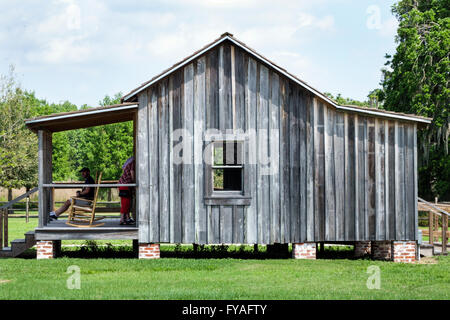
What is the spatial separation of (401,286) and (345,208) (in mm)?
4207

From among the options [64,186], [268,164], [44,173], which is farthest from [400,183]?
[44,173]

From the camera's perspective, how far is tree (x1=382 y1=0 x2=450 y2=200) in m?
30.9

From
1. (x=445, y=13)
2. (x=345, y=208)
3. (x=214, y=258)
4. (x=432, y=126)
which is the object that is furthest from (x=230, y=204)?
(x=445, y=13)

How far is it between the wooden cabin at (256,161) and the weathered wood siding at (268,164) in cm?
3

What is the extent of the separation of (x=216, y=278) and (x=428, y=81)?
2298 centimetres

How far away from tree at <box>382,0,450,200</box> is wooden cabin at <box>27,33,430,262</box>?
52.9ft

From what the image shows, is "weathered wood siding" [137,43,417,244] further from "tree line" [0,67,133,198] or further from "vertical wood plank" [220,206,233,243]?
"tree line" [0,67,133,198]

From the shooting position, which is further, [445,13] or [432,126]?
[445,13]

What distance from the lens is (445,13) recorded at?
3359cm

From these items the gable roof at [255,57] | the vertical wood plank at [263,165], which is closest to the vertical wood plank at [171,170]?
the gable roof at [255,57]

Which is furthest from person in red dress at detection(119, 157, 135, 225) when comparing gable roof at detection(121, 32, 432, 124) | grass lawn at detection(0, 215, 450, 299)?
gable roof at detection(121, 32, 432, 124)

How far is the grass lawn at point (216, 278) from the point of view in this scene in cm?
1041
